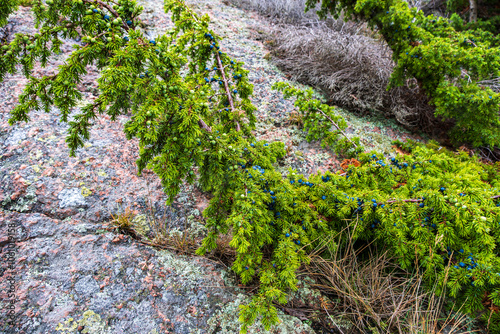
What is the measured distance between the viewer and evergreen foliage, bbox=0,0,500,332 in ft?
4.80

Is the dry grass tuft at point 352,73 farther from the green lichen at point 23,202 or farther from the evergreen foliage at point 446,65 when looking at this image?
the green lichen at point 23,202

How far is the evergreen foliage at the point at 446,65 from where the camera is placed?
9.70 ft

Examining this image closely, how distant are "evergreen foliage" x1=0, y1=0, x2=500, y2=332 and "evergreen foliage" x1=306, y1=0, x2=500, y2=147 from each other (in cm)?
135

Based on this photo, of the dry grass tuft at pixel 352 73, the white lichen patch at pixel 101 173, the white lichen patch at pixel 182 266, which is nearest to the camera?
the white lichen patch at pixel 182 266

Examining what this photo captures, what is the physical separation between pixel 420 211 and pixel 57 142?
3412 millimetres

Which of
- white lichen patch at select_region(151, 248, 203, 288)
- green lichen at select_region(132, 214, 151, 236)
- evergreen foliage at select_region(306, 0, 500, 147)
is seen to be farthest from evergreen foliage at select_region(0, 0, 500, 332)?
evergreen foliage at select_region(306, 0, 500, 147)

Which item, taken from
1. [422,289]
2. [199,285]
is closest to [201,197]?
[199,285]

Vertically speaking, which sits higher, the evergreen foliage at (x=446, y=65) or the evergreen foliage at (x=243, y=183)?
the evergreen foliage at (x=446, y=65)

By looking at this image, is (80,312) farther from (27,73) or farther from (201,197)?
(27,73)

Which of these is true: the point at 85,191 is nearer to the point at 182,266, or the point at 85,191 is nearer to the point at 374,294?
the point at 182,266

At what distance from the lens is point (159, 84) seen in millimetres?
1540

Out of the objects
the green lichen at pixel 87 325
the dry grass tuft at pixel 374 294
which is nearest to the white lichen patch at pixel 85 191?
the green lichen at pixel 87 325

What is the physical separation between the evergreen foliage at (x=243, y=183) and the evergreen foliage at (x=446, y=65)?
1.35 metres

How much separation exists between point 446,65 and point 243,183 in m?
3.09
